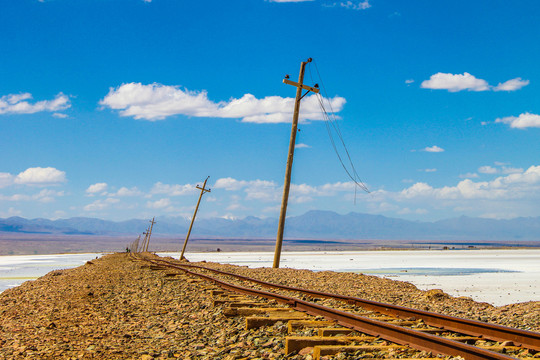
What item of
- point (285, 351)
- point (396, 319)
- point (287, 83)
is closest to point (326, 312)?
point (396, 319)

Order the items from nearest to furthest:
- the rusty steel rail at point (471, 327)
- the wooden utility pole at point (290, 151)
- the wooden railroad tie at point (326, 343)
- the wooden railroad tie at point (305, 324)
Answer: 1. the wooden railroad tie at point (326, 343)
2. the rusty steel rail at point (471, 327)
3. the wooden railroad tie at point (305, 324)
4. the wooden utility pole at point (290, 151)

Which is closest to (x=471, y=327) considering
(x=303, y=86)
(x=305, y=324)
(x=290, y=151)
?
(x=305, y=324)

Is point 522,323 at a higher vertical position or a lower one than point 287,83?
Result: lower

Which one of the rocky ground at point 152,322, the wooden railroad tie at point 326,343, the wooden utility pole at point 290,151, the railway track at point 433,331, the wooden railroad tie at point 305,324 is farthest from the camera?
the wooden utility pole at point 290,151

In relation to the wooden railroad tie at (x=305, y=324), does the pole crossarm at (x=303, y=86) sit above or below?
above

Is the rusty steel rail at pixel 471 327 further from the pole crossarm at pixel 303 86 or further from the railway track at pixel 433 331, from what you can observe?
the pole crossarm at pixel 303 86

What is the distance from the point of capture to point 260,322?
8.71 m

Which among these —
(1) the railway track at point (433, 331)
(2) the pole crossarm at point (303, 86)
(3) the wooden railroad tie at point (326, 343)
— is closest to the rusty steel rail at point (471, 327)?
(1) the railway track at point (433, 331)

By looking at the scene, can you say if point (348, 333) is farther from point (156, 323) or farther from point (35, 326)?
point (35, 326)

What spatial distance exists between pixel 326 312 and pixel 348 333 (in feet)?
5.08

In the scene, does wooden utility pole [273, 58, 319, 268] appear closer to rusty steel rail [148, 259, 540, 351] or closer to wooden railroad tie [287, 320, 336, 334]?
rusty steel rail [148, 259, 540, 351]

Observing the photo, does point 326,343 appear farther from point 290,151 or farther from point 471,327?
point 290,151

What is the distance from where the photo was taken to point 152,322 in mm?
10586

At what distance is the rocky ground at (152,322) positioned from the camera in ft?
25.8
